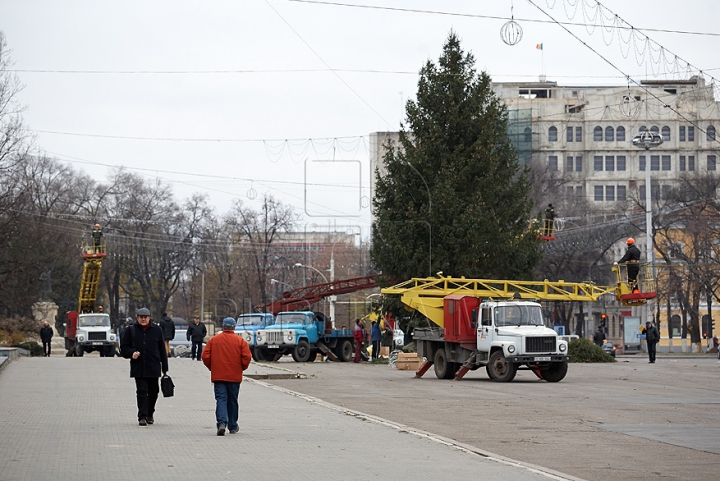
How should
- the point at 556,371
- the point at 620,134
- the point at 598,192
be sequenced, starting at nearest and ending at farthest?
1. the point at 556,371
2. the point at 620,134
3. the point at 598,192

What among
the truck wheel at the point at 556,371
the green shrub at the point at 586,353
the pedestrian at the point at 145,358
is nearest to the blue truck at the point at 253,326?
the green shrub at the point at 586,353

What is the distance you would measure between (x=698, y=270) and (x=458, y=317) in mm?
39592

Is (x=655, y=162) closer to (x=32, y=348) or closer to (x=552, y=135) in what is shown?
(x=552, y=135)

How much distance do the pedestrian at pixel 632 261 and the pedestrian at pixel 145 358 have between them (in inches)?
868

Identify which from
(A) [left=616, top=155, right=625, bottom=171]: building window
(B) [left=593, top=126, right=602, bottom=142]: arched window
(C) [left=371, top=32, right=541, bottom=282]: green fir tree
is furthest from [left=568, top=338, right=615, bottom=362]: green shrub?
(A) [left=616, top=155, right=625, bottom=171]: building window

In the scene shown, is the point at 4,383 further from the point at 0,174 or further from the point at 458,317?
the point at 0,174

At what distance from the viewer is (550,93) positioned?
13675 centimetres

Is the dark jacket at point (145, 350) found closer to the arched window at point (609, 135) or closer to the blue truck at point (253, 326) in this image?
the blue truck at point (253, 326)

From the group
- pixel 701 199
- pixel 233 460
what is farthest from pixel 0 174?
pixel 701 199

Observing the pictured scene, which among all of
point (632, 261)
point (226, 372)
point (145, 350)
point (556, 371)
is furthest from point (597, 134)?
point (226, 372)

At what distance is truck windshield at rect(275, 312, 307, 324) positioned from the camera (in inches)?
1854

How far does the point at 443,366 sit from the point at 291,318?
15955mm

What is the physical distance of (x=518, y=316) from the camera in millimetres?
30891

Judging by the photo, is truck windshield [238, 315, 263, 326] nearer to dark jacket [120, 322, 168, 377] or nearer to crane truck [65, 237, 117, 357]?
crane truck [65, 237, 117, 357]
